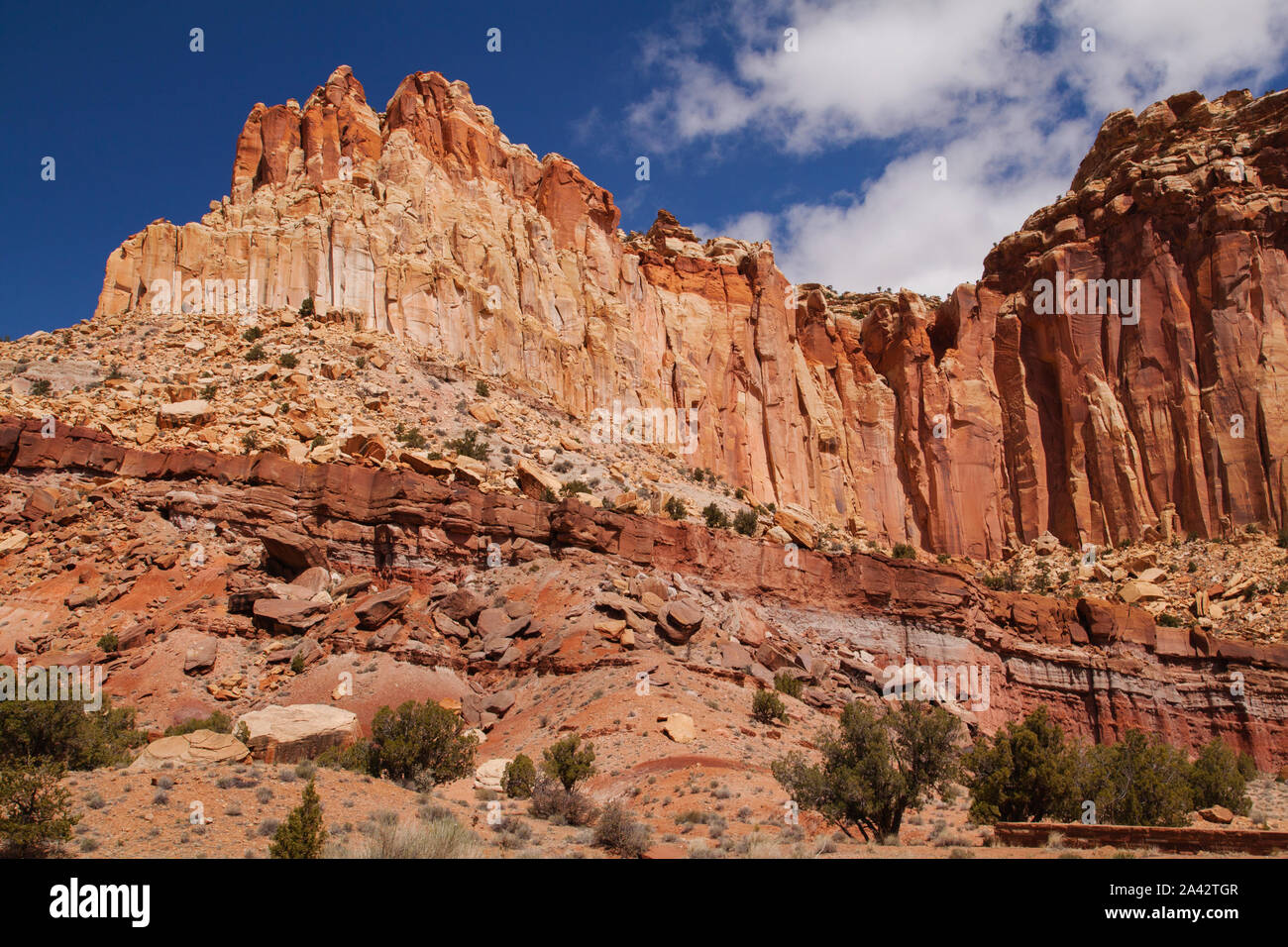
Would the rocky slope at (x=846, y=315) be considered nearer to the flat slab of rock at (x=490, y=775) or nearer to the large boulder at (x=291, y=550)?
the large boulder at (x=291, y=550)

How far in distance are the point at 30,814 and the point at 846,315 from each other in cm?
6909

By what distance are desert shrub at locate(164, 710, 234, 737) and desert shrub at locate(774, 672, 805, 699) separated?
14770 mm

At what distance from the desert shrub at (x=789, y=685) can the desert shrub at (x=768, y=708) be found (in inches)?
104

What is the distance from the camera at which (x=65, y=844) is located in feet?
32.7

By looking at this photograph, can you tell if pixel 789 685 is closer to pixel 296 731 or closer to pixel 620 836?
pixel 296 731

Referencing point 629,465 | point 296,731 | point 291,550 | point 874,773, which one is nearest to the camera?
point 874,773

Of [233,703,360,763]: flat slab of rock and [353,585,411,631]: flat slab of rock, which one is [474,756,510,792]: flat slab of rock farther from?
[353,585,411,631]: flat slab of rock

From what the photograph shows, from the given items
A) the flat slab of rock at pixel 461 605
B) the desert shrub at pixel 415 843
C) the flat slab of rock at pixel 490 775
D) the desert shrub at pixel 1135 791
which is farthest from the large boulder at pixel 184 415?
the desert shrub at pixel 1135 791

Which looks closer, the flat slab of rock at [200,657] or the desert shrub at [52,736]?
the desert shrub at [52,736]

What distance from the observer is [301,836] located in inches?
371

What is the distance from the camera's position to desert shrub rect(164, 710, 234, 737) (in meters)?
18.9

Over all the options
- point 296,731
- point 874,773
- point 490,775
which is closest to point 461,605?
point 490,775

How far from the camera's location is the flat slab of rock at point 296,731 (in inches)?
643
